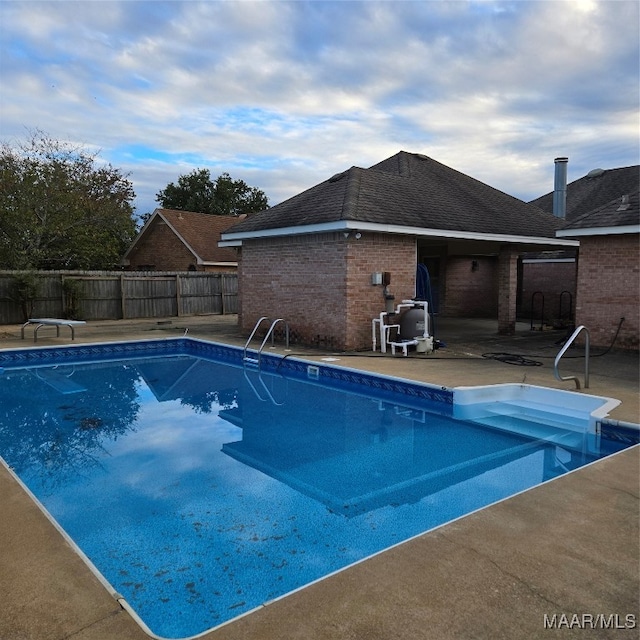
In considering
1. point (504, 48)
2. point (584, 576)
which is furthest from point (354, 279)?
point (584, 576)

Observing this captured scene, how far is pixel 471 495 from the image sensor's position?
4715mm

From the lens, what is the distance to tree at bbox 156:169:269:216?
41.7m

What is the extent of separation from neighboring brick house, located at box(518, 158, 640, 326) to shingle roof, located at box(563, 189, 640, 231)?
6284 mm

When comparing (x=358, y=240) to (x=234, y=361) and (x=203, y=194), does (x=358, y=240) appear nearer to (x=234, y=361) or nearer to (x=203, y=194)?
(x=234, y=361)

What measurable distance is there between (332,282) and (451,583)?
866 cm

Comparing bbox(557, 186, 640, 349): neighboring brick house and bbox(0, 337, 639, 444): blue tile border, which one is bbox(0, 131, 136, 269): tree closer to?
bbox(0, 337, 639, 444): blue tile border

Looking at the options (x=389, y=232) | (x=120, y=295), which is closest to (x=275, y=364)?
(x=389, y=232)

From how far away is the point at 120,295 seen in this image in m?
18.8

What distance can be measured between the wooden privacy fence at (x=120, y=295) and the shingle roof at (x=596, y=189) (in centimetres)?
1360

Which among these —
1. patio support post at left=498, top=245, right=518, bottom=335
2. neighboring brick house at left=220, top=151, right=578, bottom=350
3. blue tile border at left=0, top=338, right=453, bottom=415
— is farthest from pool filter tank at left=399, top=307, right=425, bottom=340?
patio support post at left=498, top=245, right=518, bottom=335

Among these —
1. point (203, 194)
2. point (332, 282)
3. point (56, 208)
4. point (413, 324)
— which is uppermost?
point (203, 194)

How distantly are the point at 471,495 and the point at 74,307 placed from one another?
16261mm
